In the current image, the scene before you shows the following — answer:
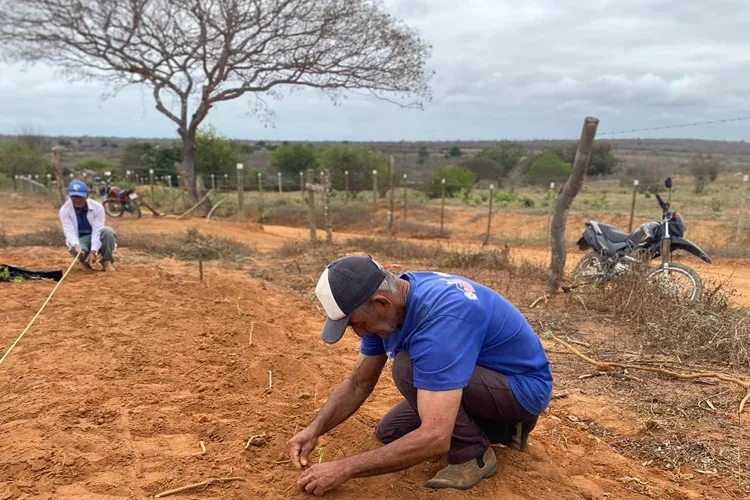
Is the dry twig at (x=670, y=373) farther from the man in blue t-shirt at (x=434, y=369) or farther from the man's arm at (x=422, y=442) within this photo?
the man's arm at (x=422, y=442)

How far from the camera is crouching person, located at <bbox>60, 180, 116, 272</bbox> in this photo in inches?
236

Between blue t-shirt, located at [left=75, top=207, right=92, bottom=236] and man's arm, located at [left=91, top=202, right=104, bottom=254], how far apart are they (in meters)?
0.11

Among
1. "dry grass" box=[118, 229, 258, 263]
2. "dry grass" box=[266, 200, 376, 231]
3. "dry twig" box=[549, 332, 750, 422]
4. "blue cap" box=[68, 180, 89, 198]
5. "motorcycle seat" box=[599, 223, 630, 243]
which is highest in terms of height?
"blue cap" box=[68, 180, 89, 198]

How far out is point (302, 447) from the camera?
2.27 metres

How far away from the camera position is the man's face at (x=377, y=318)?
1961 millimetres

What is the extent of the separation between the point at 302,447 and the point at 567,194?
3.75m

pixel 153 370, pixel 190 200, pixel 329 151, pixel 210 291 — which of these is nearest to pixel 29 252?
pixel 210 291

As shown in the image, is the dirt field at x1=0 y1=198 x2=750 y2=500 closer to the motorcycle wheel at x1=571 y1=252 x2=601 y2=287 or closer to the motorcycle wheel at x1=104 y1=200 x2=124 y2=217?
the motorcycle wheel at x1=571 y1=252 x2=601 y2=287

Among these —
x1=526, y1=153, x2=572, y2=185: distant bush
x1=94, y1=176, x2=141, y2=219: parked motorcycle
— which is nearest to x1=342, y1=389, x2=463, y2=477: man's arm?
x1=94, y1=176, x2=141, y2=219: parked motorcycle

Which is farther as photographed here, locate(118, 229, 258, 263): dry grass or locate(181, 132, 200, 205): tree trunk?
locate(181, 132, 200, 205): tree trunk

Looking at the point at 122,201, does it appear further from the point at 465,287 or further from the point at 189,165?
the point at 465,287

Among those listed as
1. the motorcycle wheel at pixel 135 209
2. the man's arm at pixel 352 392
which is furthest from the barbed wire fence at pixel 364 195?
the man's arm at pixel 352 392

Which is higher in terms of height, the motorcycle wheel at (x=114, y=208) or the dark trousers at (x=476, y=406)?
the dark trousers at (x=476, y=406)

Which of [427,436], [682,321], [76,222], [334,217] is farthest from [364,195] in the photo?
[427,436]
